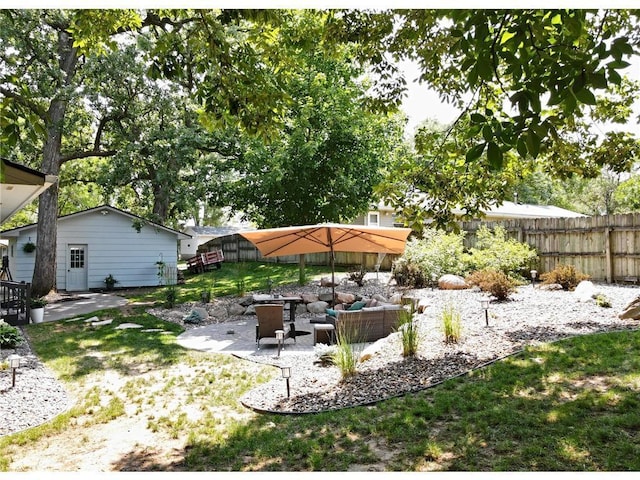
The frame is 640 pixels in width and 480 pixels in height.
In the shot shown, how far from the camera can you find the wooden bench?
85.6ft

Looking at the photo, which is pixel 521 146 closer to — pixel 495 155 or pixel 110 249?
pixel 495 155

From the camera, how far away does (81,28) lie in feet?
19.6

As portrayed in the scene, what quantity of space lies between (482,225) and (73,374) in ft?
44.1

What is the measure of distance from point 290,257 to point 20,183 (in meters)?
20.6

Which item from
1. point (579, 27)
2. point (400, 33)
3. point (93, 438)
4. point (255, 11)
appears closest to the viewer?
point (579, 27)

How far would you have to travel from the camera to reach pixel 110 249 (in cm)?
2059

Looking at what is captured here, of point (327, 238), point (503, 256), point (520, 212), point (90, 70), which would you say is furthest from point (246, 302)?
point (520, 212)

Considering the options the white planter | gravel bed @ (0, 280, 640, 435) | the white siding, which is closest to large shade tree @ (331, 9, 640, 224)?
gravel bed @ (0, 280, 640, 435)

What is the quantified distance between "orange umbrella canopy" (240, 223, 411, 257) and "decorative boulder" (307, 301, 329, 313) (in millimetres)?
1907

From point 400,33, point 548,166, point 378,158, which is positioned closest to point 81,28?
point 400,33

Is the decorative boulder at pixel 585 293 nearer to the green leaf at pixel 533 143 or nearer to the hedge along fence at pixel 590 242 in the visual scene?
the hedge along fence at pixel 590 242

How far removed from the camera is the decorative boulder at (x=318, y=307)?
1257 centimetres

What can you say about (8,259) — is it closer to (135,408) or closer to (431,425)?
(135,408)

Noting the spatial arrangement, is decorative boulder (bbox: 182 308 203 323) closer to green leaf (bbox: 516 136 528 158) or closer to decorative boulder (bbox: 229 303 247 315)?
decorative boulder (bbox: 229 303 247 315)
